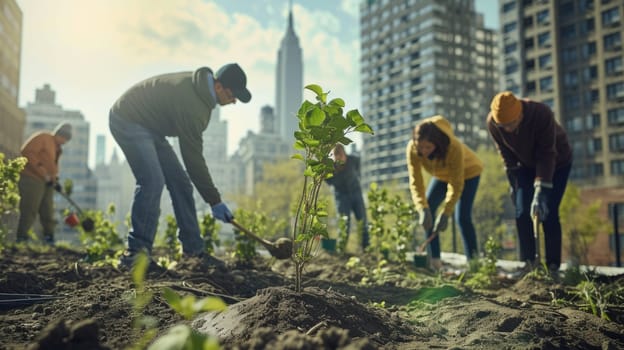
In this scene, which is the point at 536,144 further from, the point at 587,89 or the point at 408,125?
the point at 408,125

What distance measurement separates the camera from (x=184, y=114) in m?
4.05

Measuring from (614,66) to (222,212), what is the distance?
53.3 meters

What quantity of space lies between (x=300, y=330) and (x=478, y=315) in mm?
1237

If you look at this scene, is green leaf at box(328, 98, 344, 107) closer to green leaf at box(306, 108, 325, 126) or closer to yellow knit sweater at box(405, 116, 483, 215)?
green leaf at box(306, 108, 325, 126)

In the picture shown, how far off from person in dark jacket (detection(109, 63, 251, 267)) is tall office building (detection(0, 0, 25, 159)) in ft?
89.8

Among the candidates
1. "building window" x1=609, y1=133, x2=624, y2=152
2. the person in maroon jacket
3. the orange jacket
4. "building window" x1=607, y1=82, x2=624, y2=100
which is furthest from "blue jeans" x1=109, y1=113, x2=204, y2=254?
"building window" x1=607, y1=82, x2=624, y2=100

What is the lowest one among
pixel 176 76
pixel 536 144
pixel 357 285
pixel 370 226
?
pixel 357 285

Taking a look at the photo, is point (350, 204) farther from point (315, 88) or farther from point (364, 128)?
point (315, 88)

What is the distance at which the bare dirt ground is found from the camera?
156cm

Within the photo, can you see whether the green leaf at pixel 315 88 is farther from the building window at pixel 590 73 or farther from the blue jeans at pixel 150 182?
the building window at pixel 590 73

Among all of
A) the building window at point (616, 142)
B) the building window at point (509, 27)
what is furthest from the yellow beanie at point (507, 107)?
the building window at point (509, 27)

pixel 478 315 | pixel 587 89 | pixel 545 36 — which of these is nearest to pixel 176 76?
pixel 478 315

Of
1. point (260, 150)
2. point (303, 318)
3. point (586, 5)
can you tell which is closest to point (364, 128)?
point (303, 318)

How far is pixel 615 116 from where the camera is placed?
151ft
